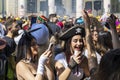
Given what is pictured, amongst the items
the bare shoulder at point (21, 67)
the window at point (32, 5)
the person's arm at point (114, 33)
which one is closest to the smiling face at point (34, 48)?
the bare shoulder at point (21, 67)

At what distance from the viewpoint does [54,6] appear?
58875mm

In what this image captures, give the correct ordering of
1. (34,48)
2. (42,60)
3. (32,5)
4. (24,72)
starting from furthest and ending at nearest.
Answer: (32,5) → (34,48) → (24,72) → (42,60)

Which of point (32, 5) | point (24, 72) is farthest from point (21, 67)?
point (32, 5)

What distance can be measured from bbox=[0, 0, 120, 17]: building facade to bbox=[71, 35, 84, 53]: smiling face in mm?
47441

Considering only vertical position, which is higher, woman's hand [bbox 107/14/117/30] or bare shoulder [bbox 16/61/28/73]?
woman's hand [bbox 107/14/117/30]

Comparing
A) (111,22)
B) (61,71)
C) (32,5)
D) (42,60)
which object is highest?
(111,22)

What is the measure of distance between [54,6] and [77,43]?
180 feet

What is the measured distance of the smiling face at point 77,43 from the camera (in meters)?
4.20

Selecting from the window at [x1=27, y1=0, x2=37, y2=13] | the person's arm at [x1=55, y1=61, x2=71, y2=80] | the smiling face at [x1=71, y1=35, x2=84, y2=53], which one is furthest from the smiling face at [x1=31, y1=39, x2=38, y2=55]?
the window at [x1=27, y1=0, x2=37, y2=13]

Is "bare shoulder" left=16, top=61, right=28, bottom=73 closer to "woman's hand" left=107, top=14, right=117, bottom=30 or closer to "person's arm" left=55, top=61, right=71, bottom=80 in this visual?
"person's arm" left=55, top=61, right=71, bottom=80

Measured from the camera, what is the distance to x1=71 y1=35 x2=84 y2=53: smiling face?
4.20m

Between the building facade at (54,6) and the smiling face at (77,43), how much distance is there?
156 feet

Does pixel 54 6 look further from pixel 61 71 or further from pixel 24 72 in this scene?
pixel 24 72

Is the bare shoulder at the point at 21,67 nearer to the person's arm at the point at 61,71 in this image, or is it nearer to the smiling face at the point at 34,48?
the smiling face at the point at 34,48
